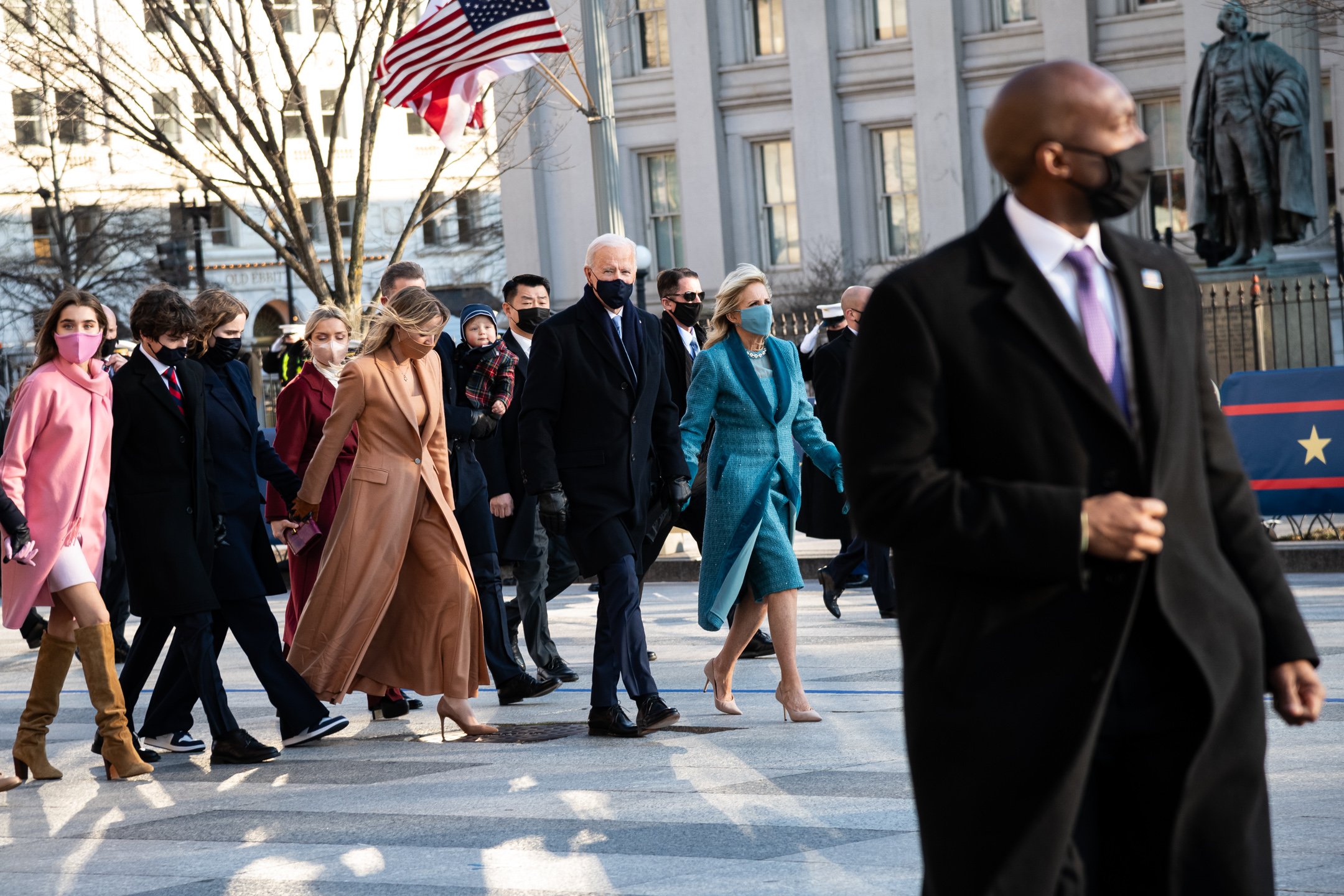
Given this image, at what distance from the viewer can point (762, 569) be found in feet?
27.0

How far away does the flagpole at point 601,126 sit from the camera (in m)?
16.1

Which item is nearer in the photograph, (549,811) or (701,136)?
(549,811)

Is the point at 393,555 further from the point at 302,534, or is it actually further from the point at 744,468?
the point at 744,468

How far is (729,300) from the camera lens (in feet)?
27.5

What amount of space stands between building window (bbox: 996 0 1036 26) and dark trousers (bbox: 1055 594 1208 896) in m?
33.1

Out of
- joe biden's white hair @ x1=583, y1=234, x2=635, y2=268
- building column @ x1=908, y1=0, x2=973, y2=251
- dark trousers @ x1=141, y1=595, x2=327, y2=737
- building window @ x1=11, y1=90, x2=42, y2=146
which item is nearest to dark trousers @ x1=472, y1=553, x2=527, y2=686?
dark trousers @ x1=141, y1=595, x2=327, y2=737

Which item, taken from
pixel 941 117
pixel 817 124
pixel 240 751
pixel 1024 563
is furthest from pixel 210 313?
pixel 817 124

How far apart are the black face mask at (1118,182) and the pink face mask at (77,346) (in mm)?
5533

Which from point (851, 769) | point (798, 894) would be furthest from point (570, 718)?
point (798, 894)

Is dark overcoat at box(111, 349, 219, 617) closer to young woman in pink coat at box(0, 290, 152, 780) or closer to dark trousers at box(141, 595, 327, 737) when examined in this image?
young woman in pink coat at box(0, 290, 152, 780)

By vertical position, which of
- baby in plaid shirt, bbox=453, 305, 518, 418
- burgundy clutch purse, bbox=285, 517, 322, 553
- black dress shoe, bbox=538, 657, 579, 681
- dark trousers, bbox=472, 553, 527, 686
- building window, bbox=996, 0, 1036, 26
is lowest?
black dress shoe, bbox=538, 657, 579, 681

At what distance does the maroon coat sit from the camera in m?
9.05

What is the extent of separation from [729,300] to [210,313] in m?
2.25

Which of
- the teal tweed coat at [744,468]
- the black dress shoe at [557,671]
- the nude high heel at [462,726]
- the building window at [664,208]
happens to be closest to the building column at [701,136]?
the building window at [664,208]
